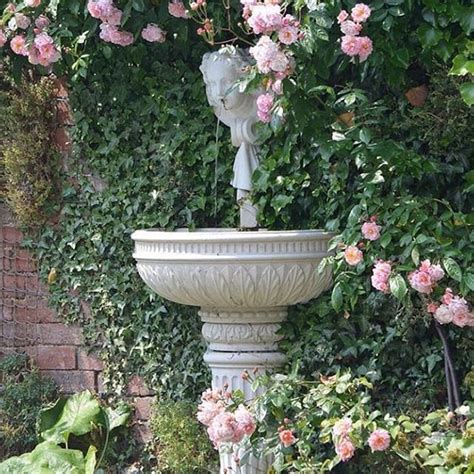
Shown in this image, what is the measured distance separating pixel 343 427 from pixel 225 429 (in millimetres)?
359

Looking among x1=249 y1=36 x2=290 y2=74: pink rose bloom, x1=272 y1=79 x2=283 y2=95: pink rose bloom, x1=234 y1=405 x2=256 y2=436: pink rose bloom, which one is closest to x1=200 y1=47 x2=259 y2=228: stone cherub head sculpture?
x1=272 y1=79 x2=283 y2=95: pink rose bloom

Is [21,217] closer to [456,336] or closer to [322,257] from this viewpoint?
[322,257]

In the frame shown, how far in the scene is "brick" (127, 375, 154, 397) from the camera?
4426 mm

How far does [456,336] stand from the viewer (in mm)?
3592

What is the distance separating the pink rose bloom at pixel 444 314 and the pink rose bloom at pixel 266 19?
95 centimetres

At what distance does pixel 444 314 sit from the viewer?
10.9 feet

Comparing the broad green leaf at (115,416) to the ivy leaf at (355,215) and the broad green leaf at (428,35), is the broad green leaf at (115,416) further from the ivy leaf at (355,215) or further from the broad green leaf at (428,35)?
the broad green leaf at (428,35)

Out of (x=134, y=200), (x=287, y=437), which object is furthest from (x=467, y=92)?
(x=134, y=200)

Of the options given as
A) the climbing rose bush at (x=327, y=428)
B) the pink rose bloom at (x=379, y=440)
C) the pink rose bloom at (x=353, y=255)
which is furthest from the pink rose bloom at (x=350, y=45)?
the pink rose bloom at (x=379, y=440)

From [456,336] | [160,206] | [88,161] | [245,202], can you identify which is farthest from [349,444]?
[88,161]

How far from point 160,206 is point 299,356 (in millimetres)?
803

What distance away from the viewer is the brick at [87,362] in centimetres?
456

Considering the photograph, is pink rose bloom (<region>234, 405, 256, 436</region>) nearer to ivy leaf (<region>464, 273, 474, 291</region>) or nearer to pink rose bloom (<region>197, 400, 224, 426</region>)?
pink rose bloom (<region>197, 400, 224, 426</region>)

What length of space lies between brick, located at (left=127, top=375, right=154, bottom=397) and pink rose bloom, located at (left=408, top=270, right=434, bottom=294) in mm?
1479
